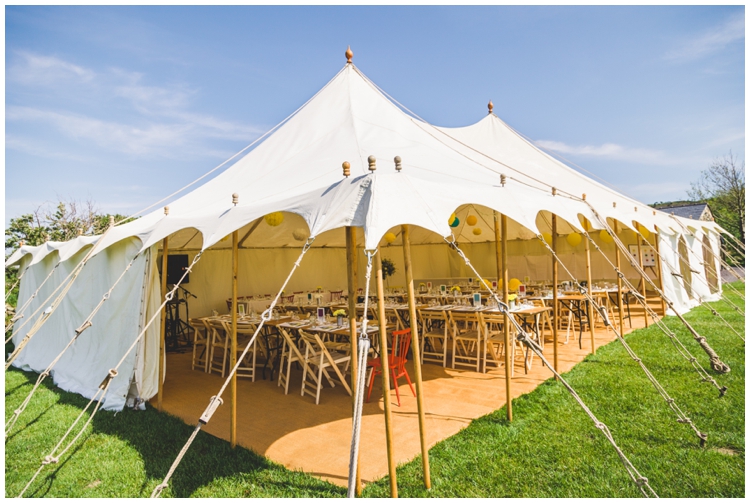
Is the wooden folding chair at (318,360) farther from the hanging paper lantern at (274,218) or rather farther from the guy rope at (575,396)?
the guy rope at (575,396)

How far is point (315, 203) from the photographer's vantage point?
140 inches

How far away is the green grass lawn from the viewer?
121 inches

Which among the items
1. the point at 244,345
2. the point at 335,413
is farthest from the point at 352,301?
the point at 244,345

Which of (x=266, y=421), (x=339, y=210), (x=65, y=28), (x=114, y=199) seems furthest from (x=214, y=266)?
(x=114, y=199)

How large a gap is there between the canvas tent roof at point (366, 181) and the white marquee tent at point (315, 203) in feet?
0.06

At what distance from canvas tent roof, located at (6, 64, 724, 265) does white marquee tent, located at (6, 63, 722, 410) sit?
0.02 metres

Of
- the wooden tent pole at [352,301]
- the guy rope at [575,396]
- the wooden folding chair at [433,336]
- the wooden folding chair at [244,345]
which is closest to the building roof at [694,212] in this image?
the wooden folding chair at [433,336]

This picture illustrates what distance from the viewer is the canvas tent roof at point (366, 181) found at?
324 cm

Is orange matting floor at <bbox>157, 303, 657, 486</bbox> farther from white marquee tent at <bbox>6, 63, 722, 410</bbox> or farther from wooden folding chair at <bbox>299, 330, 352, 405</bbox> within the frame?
white marquee tent at <bbox>6, 63, 722, 410</bbox>

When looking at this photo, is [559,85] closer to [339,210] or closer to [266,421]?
[339,210]

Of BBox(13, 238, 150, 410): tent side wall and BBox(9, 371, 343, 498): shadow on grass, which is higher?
BBox(13, 238, 150, 410): tent side wall

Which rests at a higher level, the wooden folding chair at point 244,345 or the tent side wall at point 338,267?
the tent side wall at point 338,267

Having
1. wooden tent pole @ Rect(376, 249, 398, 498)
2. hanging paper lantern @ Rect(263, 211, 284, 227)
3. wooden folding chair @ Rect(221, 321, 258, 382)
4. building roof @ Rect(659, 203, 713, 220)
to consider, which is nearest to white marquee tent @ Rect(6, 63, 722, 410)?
hanging paper lantern @ Rect(263, 211, 284, 227)

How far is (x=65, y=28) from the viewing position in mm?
5383
